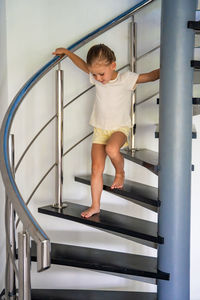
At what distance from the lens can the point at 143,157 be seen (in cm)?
280

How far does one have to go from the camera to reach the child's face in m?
2.68

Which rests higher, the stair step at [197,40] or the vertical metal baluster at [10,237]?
the stair step at [197,40]

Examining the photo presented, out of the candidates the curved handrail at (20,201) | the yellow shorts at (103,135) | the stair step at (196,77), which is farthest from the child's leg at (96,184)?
Answer: the stair step at (196,77)

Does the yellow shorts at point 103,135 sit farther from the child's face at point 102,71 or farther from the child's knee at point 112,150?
the child's face at point 102,71

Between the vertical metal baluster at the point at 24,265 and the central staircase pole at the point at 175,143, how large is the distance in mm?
974

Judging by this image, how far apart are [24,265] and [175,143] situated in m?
1.14

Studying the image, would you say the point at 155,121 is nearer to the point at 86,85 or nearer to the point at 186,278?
the point at 86,85

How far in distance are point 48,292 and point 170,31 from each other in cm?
194

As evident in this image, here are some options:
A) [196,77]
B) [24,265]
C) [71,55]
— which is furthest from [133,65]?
[24,265]

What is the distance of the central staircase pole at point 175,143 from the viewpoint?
2.42 meters

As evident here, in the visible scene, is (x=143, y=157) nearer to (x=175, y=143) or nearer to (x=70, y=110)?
(x=175, y=143)

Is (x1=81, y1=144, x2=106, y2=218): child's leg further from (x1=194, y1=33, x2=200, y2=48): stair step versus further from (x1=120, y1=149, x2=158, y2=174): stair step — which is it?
(x1=194, y1=33, x2=200, y2=48): stair step

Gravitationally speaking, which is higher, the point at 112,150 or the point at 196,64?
the point at 196,64

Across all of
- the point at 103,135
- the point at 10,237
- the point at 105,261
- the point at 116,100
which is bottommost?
the point at 105,261
